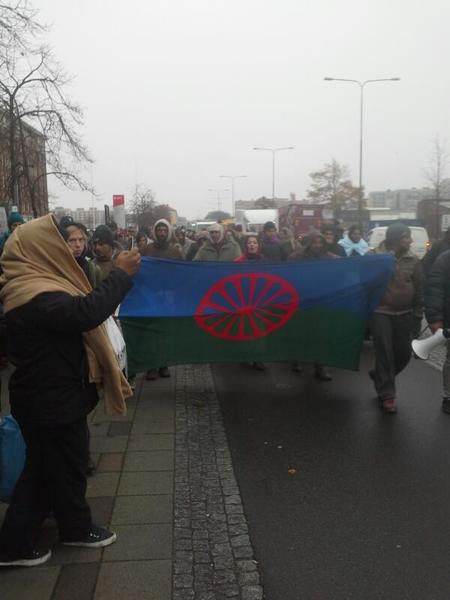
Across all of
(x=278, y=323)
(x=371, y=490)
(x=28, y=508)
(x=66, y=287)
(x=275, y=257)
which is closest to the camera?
(x=66, y=287)

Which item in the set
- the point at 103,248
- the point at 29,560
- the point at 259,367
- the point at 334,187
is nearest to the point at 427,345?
the point at 259,367

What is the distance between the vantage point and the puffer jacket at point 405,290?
20.3ft

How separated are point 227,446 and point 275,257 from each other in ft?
19.7

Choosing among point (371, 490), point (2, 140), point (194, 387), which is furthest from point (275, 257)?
point (2, 140)

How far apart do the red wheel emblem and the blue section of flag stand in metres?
0.01

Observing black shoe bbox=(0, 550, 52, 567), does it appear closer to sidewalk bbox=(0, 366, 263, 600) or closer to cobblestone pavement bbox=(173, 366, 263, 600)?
sidewalk bbox=(0, 366, 263, 600)

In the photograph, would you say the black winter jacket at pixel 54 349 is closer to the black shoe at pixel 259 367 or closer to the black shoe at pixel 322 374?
the black shoe at pixel 322 374

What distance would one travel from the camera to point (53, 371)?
3.14 metres

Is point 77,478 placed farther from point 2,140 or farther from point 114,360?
point 2,140

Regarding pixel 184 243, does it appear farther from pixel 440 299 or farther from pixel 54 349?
pixel 54 349

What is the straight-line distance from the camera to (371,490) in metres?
4.33

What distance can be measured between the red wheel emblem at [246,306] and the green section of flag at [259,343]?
0.26 feet

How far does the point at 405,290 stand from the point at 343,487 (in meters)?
2.41

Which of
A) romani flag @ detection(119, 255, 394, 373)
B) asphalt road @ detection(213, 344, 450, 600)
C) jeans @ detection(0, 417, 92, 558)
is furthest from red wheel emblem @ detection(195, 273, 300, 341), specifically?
jeans @ detection(0, 417, 92, 558)
